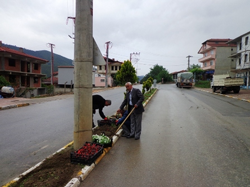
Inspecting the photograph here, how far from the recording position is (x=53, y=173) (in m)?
3.33

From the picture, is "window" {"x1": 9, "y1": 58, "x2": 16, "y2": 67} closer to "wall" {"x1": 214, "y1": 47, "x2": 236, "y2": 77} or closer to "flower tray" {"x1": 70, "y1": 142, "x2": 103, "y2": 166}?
"flower tray" {"x1": 70, "y1": 142, "x2": 103, "y2": 166}

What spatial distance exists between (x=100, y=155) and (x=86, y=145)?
39 centimetres

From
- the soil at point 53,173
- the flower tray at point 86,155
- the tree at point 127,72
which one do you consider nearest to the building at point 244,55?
the tree at point 127,72

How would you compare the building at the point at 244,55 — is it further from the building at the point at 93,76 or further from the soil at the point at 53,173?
the soil at the point at 53,173

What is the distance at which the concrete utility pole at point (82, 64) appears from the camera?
412 cm

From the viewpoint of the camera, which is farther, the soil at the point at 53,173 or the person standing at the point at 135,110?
the person standing at the point at 135,110

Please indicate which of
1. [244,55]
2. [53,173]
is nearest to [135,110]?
[53,173]

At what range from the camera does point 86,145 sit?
4121mm

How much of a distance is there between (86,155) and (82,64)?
6.43ft

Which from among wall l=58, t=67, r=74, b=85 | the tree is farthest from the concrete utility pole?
wall l=58, t=67, r=74, b=85

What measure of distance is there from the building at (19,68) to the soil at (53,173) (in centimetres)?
2040

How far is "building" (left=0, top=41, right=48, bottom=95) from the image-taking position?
87.6ft

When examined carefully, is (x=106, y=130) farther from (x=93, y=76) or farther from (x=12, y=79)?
(x=93, y=76)

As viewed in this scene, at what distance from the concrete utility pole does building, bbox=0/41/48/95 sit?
20208 millimetres
